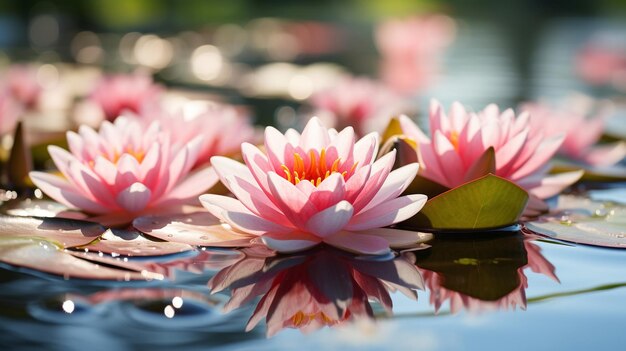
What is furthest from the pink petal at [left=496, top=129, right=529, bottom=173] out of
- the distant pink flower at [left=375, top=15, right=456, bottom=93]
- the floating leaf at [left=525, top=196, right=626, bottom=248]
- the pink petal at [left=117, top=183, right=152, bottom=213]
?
the distant pink flower at [left=375, top=15, right=456, bottom=93]

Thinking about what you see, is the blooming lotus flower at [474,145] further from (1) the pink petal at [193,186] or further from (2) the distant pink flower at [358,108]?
(2) the distant pink flower at [358,108]

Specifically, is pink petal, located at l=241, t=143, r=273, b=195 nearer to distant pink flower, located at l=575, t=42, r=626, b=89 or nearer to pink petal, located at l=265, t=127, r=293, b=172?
pink petal, located at l=265, t=127, r=293, b=172

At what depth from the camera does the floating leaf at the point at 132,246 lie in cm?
115

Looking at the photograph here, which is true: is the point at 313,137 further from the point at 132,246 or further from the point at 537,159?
the point at 537,159

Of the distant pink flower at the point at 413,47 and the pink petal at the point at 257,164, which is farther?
the distant pink flower at the point at 413,47

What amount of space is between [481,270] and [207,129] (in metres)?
0.69

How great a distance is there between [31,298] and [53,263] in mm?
92

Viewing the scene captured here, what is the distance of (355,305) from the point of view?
99 cm

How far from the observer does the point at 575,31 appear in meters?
9.30

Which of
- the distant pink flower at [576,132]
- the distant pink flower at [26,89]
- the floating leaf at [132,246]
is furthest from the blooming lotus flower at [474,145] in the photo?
the distant pink flower at [26,89]

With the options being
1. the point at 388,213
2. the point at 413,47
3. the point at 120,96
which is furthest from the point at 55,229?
the point at 413,47

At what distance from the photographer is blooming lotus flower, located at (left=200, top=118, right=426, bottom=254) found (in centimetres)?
110

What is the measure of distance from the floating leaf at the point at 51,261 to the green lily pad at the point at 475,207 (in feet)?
1.55

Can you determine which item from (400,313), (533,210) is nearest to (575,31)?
(533,210)
